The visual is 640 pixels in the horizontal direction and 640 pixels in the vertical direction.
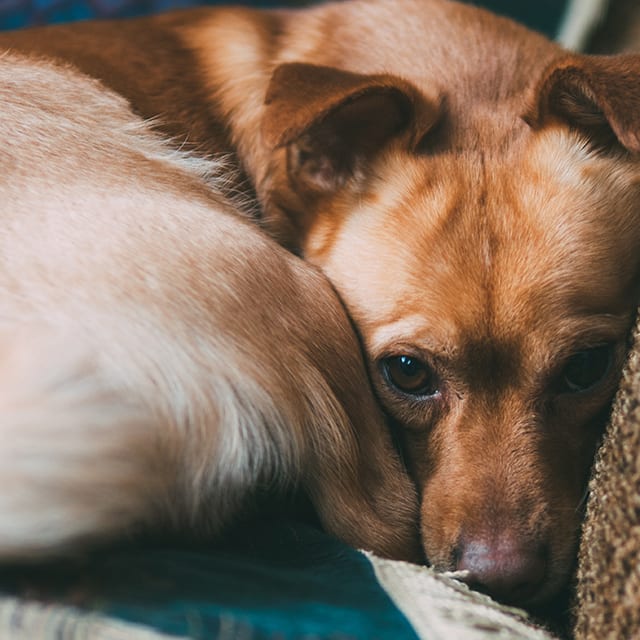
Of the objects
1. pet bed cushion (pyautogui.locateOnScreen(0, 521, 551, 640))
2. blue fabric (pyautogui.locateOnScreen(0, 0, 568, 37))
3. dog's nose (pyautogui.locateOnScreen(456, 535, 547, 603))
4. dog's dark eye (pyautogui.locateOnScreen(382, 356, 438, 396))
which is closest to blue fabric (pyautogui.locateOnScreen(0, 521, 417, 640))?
pet bed cushion (pyautogui.locateOnScreen(0, 521, 551, 640))

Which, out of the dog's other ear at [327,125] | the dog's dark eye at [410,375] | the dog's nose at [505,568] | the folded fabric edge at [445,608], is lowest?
the dog's nose at [505,568]

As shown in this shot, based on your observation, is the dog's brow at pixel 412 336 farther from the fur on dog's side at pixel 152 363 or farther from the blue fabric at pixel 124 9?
the blue fabric at pixel 124 9

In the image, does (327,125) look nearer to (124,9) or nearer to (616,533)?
(616,533)

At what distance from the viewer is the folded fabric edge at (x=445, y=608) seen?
46.3 inches

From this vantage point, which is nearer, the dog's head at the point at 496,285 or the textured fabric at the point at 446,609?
the textured fabric at the point at 446,609

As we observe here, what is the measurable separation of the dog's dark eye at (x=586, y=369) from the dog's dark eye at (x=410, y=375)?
0.89 feet

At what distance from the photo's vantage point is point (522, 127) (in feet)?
6.08

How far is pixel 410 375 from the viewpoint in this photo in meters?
1.74

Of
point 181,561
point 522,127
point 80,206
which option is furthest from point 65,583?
point 522,127

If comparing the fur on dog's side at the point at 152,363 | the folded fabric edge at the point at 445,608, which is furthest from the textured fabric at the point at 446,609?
the fur on dog's side at the point at 152,363

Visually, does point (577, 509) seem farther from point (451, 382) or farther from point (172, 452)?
point (172, 452)

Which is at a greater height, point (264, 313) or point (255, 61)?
point (255, 61)

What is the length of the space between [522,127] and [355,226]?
441mm

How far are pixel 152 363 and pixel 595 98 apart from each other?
1.03 m
